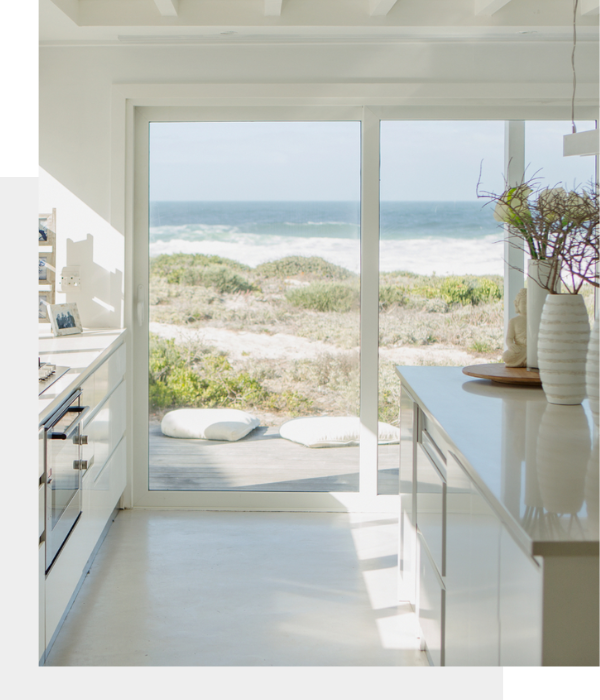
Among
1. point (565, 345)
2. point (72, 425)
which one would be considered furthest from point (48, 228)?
point (565, 345)

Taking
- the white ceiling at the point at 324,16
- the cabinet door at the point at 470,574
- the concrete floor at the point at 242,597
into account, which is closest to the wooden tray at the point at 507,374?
the cabinet door at the point at 470,574

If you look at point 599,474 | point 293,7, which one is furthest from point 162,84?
point 599,474

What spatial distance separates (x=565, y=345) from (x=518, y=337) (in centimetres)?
60

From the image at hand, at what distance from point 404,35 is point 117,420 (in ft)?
8.02

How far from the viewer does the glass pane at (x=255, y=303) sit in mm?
3910

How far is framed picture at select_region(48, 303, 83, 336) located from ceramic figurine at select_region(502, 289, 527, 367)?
2181 mm

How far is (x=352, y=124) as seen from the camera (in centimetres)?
387

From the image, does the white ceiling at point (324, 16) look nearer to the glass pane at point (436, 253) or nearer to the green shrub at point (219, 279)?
the glass pane at point (436, 253)

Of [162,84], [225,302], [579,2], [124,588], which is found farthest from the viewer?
[225,302]

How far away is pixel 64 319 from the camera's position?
3.60 meters

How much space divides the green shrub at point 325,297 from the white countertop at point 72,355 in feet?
3.18

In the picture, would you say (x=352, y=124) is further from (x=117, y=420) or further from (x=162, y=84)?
(x=117, y=420)

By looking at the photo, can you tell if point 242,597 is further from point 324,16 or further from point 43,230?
point 324,16

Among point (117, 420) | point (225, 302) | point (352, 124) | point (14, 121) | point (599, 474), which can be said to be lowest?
point (117, 420)
